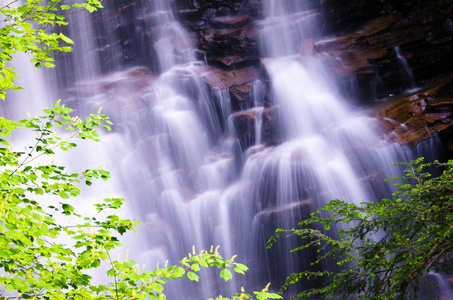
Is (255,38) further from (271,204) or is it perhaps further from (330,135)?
(271,204)

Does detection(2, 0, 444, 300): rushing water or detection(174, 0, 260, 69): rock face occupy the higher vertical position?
detection(174, 0, 260, 69): rock face

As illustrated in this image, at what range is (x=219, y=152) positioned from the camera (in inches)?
412

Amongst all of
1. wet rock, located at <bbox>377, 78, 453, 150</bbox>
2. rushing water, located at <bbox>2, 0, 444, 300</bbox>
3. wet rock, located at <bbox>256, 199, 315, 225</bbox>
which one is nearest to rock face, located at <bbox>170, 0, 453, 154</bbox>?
wet rock, located at <bbox>377, 78, 453, 150</bbox>

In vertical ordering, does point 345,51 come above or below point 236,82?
above

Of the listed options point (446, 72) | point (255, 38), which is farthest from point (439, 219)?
point (255, 38)

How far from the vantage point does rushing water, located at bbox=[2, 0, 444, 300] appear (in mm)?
8422

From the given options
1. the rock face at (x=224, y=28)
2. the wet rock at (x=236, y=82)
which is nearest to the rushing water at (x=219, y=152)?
the wet rock at (x=236, y=82)

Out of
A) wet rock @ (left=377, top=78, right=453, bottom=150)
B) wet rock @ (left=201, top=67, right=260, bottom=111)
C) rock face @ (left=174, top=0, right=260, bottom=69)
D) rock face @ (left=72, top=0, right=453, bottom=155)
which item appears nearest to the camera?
wet rock @ (left=377, top=78, right=453, bottom=150)

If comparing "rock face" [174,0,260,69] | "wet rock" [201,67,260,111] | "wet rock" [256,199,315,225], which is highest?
"rock face" [174,0,260,69]

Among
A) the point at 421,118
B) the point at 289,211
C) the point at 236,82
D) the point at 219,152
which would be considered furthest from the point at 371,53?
the point at 289,211

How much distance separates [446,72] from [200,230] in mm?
8380

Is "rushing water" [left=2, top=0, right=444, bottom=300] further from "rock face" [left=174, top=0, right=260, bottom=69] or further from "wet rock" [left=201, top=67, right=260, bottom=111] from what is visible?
"rock face" [left=174, top=0, right=260, bottom=69]

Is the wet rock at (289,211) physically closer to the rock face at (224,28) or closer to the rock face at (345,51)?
the rock face at (345,51)

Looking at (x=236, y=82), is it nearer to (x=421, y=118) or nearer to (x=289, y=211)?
(x=289, y=211)
